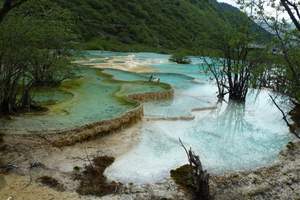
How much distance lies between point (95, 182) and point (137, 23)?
68.3 metres

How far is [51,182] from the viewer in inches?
459

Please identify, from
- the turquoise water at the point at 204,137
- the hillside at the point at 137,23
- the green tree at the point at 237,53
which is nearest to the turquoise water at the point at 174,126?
the turquoise water at the point at 204,137

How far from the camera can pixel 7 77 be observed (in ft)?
51.9

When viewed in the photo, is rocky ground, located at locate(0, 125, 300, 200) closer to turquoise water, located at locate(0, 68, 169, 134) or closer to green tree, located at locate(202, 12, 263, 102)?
turquoise water, located at locate(0, 68, 169, 134)

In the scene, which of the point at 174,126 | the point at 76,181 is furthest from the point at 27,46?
the point at 174,126

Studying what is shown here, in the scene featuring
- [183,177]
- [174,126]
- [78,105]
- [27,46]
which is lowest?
[183,177]

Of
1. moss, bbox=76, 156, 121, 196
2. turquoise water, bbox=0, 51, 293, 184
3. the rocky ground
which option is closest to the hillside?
turquoise water, bbox=0, 51, 293, 184

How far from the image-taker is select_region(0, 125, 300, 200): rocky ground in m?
11.2

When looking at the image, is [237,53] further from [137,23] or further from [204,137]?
[137,23]

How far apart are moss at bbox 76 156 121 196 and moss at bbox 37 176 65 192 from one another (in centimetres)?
54

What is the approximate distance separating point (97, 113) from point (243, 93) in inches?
488

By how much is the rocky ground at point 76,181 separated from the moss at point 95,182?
22cm

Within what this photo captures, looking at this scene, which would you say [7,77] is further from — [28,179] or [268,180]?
[268,180]

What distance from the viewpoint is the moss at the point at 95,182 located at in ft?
37.4
